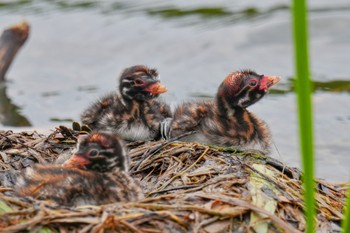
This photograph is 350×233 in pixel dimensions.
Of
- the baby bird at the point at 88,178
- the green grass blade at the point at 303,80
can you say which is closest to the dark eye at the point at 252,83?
the baby bird at the point at 88,178

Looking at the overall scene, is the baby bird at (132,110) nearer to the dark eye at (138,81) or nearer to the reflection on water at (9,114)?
the dark eye at (138,81)

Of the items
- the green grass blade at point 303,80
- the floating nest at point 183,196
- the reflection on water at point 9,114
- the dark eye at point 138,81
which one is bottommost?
the reflection on water at point 9,114

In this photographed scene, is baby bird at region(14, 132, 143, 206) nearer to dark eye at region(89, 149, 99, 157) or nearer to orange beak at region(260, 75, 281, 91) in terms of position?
dark eye at region(89, 149, 99, 157)

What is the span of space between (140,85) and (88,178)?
1912mm

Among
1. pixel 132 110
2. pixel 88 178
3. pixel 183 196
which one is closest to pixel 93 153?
pixel 88 178

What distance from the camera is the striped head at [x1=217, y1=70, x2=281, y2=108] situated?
748cm

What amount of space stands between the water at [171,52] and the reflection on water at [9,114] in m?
0.01

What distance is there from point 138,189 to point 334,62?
8.71m

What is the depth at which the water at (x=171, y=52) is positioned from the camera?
41.7 ft

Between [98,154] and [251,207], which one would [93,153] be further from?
[251,207]

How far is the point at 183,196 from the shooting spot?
232 inches

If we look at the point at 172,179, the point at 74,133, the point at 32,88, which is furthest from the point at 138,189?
the point at 32,88

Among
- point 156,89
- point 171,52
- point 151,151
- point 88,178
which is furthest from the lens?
point 171,52

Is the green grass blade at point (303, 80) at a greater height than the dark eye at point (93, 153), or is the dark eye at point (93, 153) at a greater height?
the green grass blade at point (303, 80)
